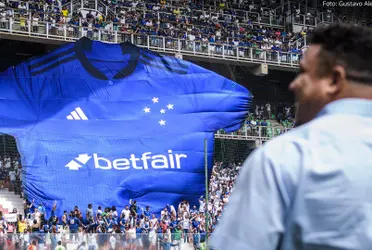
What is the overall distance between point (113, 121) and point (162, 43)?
5.96 metres

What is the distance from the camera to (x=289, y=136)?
4.26 feet

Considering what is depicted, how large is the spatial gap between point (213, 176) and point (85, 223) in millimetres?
6757

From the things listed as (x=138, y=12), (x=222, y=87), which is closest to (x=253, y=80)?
(x=138, y=12)

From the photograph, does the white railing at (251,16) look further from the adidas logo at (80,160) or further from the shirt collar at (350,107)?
the shirt collar at (350,107)

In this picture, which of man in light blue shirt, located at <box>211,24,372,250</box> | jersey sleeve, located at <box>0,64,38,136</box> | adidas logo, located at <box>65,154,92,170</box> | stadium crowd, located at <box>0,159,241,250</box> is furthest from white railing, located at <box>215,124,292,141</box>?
man in light blue shirt, located at <box>211,24,372,250</box>

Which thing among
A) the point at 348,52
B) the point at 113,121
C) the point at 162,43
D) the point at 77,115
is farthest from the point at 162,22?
the point at 348,52

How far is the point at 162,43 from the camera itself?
2638 centimetres

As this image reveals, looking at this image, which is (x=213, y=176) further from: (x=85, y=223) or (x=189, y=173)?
(x=85, y=223)

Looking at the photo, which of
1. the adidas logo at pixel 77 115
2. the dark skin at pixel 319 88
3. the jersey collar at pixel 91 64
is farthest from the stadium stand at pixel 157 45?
the dark skin at pixel 319 88

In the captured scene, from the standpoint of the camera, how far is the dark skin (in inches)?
54.3

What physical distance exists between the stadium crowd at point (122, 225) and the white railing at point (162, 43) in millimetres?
5682

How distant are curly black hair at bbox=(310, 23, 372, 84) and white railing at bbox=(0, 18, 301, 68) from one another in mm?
23675

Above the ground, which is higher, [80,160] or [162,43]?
[162,43]

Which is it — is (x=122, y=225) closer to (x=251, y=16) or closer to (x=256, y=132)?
(x=256, y=132)
